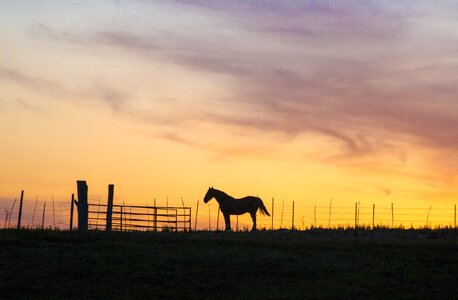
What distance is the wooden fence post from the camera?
1405 inches

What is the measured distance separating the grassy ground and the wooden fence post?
5955 millimetres

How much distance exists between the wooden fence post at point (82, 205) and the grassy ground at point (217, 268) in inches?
234

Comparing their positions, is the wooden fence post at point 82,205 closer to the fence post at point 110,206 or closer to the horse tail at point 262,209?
the fence post at point 110,206

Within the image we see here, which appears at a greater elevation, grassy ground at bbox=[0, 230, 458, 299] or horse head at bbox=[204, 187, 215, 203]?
horse head at bbox=[204, 187, 215, 203]

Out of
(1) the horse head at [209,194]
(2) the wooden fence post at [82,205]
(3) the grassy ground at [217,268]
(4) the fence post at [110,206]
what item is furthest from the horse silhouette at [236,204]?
(3) the grassy ground at [217,268]

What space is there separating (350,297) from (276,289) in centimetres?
210

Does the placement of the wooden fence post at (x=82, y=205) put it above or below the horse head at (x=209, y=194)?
below

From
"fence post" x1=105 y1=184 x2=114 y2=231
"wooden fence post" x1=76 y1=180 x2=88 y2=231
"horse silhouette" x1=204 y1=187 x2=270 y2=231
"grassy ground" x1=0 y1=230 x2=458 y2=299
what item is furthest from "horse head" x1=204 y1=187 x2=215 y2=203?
"grassy ground" x1=0 y1=230 x2=458 y2=299

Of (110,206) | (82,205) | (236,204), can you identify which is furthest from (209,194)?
(82,205)

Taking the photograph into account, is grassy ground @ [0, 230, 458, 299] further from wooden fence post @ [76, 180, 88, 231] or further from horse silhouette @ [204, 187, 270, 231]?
horse silhouette @ [204, 187, 270, 231]

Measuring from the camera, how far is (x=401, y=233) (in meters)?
36.8

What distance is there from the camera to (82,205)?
35812mm

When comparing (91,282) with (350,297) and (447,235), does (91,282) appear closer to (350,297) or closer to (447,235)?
(350,297)

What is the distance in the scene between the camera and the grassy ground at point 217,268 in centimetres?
1997
